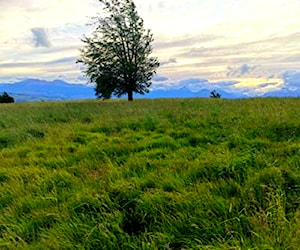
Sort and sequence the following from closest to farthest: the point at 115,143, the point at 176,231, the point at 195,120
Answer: the point at 176,231 < the point at 115,143 < the point at 195,120

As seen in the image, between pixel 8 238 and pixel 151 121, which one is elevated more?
pixel 151 121

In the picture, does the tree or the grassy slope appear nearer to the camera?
the grassy slope

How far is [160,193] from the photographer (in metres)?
5.04

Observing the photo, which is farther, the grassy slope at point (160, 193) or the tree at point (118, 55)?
the tree at point (118, 55)

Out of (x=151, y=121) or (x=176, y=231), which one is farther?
(x=151, y=121)

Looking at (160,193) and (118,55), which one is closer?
(160,193)

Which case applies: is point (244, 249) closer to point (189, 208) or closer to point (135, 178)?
point (189, 208)

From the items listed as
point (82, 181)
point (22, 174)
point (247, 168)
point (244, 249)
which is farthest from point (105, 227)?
point (22, 174)

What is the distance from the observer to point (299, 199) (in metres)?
4.39

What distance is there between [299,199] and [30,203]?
385 centimetres

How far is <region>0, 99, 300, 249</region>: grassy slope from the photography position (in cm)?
390

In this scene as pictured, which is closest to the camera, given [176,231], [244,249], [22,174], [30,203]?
[244,249]

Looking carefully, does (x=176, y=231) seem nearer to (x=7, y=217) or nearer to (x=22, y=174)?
(x=7, y=217)

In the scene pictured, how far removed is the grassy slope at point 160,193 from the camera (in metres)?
3.90
